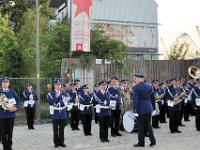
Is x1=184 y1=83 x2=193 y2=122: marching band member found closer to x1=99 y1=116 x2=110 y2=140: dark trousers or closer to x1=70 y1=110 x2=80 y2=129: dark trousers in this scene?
x1=70 y1=110 x2=80 y2=129: dark trousers

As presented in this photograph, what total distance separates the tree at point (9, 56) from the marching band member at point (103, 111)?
1091cm

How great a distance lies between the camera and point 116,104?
13758mm

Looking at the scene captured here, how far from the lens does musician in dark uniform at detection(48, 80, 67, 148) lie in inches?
455

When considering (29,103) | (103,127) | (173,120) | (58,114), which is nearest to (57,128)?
(58,114)

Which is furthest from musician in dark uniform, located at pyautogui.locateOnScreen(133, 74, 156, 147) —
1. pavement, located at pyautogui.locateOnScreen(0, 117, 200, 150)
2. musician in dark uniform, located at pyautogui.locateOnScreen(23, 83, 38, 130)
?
musician in dark uniform, located at pyautogui.locateOnScreen(23, 83, 38, 130)

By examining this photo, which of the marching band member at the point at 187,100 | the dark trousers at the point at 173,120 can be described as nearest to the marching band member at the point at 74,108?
the dark trousers at the point at 173,120

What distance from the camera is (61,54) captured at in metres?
22.2

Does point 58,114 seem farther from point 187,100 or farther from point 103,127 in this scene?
point 187,100

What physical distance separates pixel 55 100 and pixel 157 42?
1641 inches

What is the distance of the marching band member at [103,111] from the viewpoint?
12.5 meters

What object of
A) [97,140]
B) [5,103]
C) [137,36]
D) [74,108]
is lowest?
[97,140]

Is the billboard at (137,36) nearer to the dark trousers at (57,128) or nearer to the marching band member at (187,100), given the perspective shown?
the marching band member at (187,100)

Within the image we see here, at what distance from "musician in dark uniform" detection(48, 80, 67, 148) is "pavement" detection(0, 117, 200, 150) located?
313 mm

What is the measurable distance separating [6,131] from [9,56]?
1232cm
